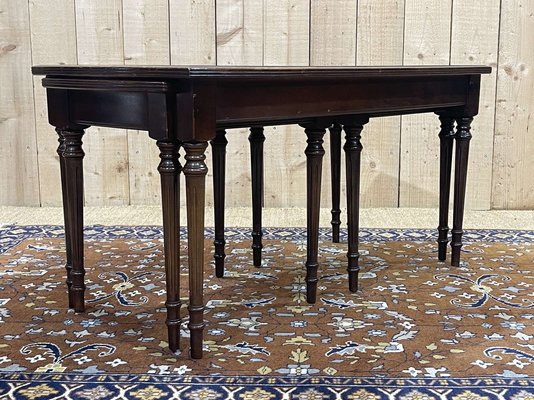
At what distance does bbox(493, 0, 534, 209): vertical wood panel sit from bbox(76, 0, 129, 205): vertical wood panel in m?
1.99

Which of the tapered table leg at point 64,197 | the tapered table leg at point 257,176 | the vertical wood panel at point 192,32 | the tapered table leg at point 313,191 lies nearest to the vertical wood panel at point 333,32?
the vertical wood panel at point 192,32

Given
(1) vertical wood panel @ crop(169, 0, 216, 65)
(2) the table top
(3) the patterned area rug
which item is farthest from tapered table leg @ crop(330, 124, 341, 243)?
(1) vertical wood panel @ crop(169, 0, 216, 65)

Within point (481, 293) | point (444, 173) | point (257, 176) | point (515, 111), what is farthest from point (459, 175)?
point (515, 111)

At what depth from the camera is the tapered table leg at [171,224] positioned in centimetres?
177

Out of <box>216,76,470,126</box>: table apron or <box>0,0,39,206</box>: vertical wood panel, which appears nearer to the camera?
<box>216,76,470,126</box>: table apron

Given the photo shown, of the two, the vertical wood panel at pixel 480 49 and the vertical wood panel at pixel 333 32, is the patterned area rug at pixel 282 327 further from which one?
the vertical wood panel at pixel 333 32

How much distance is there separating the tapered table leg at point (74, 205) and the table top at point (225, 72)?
0.20 metres

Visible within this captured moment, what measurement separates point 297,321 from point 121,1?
225 cm

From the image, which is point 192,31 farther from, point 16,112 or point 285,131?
point 16,112

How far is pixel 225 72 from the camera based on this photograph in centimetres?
167

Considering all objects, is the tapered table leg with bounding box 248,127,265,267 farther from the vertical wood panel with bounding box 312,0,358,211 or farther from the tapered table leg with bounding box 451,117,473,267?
the vertical wood panel with bounding box 312,0,358,211

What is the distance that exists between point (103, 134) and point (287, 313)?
1.98m

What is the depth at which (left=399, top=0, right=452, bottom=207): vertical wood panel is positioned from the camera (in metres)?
3.65

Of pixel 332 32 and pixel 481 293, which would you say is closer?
pixel 481 293
